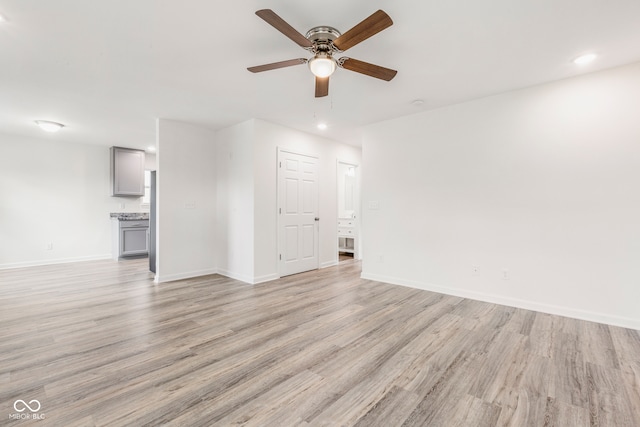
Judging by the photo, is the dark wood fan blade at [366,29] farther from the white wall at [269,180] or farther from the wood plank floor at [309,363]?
the white wall at [269,180]

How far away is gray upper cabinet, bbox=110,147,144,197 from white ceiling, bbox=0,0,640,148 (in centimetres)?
222

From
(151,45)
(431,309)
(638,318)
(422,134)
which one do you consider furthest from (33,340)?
(638,318)

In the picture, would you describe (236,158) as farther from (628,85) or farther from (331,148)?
(628,85)

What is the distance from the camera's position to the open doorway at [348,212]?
6.55 meters

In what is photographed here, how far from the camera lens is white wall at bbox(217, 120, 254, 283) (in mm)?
4492

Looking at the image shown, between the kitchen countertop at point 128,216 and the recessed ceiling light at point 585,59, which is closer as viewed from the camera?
the recessed ceiling light at point 585,59

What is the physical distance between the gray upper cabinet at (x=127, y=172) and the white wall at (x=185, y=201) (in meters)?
2.74

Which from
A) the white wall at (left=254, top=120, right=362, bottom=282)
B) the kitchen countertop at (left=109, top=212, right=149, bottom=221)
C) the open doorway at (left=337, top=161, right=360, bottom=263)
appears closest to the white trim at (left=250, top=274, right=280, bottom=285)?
the white wall at (left=254, top=120, right=362, bottom=282)

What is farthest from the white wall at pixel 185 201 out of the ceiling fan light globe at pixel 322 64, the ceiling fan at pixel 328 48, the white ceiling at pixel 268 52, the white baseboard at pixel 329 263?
the ceiling fan light globe at pixel 322 64

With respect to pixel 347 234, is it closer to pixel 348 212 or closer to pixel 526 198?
pixel 348 212

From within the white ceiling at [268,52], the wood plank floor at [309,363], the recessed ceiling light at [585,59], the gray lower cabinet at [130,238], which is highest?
the recessed ceiling light at [585,59]

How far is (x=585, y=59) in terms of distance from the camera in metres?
2.67

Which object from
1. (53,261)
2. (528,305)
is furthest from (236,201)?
(53,261)

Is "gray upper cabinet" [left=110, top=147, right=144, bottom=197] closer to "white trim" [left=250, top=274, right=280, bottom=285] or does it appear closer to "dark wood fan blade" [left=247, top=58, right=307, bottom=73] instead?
"white trim" [left=250, top=274, right=280, bottom=285]
